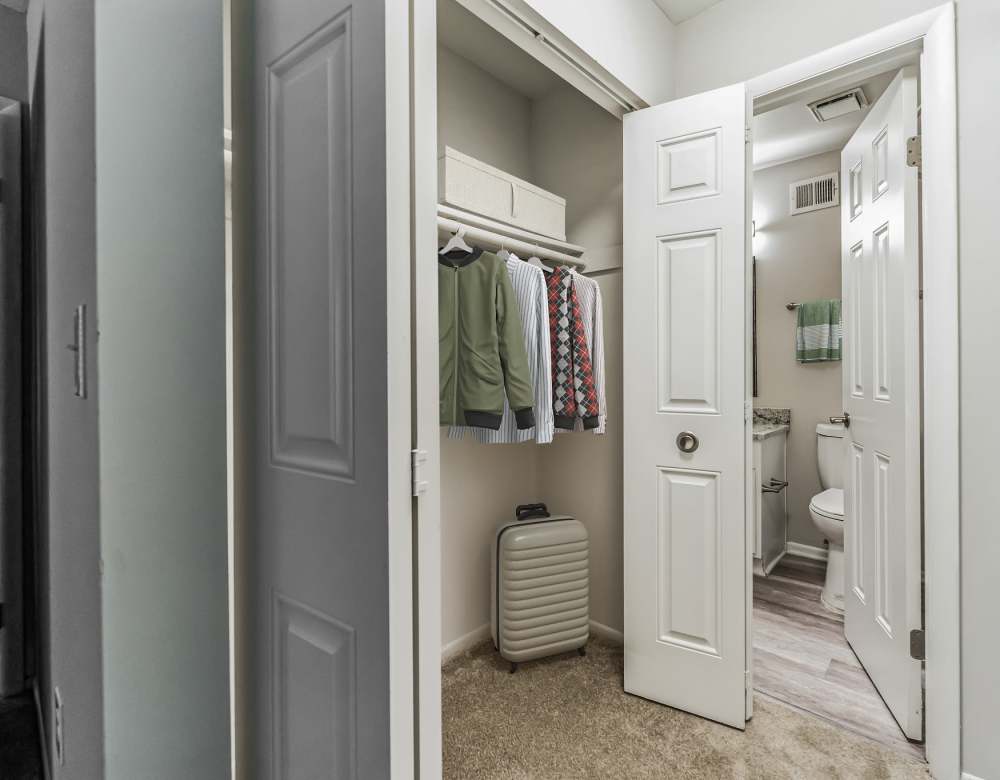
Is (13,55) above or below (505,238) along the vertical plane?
above

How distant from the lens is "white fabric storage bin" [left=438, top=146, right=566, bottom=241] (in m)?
1.88

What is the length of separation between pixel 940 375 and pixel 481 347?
1327 mm

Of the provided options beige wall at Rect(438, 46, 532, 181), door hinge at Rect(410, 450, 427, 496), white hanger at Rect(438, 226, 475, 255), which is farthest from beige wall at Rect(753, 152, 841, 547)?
door hinge at Rect(410, 450, 427, 496)

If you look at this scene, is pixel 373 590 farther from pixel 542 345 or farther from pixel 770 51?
pixel 770 51

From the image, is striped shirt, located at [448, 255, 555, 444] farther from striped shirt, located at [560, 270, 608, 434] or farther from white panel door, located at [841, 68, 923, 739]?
white panel door, located at [841, 68, 923, 739]

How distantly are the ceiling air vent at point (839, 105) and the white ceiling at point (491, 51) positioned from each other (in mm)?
1246

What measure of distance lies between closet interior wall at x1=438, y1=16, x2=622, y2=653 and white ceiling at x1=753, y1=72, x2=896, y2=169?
1.07m

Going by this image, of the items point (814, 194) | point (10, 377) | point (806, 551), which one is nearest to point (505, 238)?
point (10, 377)

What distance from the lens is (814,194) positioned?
3.46 metres

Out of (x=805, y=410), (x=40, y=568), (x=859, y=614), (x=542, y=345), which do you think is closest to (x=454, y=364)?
(x=542, y=345)

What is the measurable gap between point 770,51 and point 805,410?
236 cm

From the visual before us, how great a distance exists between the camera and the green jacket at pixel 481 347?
1800mm

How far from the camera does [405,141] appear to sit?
2.68 ft

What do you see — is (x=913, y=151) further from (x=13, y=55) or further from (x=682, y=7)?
(x=13, y=55)
